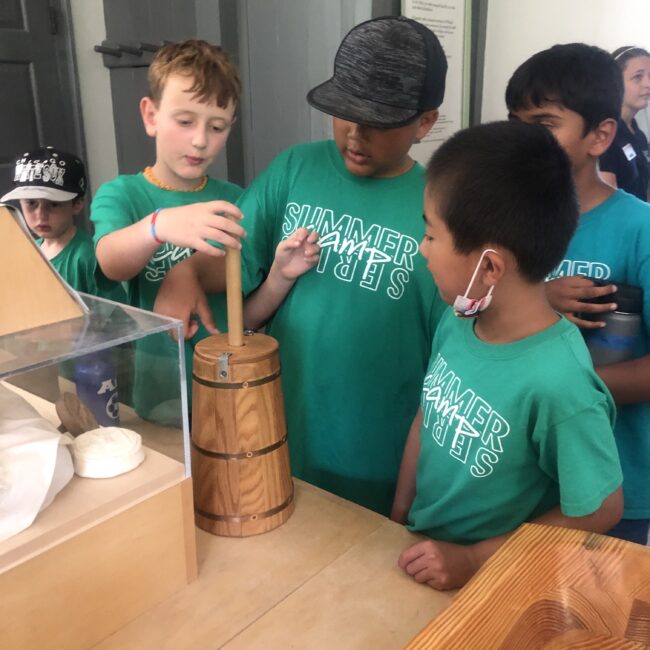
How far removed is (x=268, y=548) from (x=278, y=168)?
687 mm

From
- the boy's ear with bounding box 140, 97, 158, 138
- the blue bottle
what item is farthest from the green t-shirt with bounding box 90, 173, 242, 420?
the blue bottle

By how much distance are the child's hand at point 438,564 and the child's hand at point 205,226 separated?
0.45m

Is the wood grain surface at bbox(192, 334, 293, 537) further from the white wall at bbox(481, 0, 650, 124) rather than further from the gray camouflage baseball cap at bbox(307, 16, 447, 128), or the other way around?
the white wall at bbox(481, 0, 650, 124)

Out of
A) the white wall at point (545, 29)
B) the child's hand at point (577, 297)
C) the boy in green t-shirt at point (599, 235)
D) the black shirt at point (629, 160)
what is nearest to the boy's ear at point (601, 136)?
the boy in green t-shirt at point (599, 235)

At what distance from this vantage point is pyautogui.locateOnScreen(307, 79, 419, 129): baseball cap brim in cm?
100

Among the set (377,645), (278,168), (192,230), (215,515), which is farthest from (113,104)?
(377,645)

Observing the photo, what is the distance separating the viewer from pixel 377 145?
107cm

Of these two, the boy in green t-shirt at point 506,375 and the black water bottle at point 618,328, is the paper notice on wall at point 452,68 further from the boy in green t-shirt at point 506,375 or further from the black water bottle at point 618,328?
the boy in green t-shirt at point 506,375

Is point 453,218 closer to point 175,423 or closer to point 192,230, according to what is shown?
point 192,230

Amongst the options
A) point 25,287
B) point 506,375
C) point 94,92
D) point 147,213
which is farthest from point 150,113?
point 94,92

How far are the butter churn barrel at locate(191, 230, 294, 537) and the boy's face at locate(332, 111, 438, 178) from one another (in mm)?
342

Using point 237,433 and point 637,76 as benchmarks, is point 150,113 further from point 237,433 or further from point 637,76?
point 637,76

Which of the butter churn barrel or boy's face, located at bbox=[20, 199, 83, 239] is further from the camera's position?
boy's face, located at bbox=[20, 199, 83, 239]

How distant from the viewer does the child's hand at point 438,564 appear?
2.56ft
